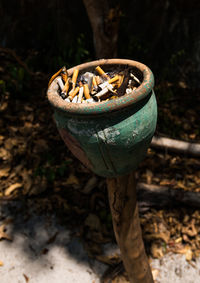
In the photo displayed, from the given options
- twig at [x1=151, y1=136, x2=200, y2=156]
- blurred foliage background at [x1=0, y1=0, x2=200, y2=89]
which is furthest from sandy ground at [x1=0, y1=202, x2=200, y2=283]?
blurred foliage background at [x1=0, y1=0, x2=200, y2=89]

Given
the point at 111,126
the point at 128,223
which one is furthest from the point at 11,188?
the point at 111,126

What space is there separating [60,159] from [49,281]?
1.24 metres

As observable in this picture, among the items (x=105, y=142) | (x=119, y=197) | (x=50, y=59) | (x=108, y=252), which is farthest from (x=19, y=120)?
(x=105, y=142)

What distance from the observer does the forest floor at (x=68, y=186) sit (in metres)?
2.60

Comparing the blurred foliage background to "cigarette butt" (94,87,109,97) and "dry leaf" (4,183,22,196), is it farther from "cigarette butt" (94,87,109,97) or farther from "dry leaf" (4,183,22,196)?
"cigarette butt" (94,87,109,97)

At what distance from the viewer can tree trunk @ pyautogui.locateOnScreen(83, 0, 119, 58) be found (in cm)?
274

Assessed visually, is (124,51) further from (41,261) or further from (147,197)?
(41,261)

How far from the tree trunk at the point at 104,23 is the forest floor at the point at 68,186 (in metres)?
0.93

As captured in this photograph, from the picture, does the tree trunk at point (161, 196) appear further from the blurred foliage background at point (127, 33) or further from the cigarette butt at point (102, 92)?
the blurred foliage background at point (127, 33)

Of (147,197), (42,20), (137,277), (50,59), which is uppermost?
(42,20)

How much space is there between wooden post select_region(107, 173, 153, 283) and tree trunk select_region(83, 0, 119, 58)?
5.85 ft

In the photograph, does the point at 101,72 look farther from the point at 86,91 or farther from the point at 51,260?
the point at 51,260

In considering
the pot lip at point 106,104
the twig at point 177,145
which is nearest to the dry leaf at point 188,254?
the twig at point 177,145

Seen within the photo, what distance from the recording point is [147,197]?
9.11 ft
